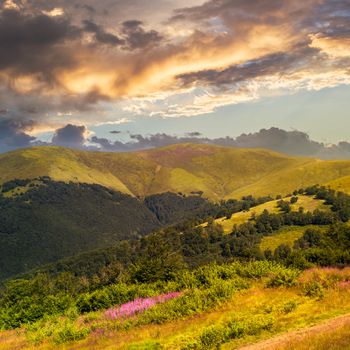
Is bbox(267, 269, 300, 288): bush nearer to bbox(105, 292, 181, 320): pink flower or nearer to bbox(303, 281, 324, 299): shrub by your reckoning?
bbox(303, 281, 324, 299): shrub

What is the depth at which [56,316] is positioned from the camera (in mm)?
36469

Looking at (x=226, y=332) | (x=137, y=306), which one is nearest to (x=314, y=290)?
(x=226, y=332)

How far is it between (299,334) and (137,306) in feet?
50.9

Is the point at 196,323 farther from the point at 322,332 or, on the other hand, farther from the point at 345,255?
the point at 345,255

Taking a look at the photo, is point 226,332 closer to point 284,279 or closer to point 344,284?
point 344,284

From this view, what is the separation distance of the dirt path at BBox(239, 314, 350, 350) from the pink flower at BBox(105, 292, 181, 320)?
13.5 m

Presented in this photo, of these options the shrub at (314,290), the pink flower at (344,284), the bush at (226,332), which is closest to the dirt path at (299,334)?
the bush at (226,332)

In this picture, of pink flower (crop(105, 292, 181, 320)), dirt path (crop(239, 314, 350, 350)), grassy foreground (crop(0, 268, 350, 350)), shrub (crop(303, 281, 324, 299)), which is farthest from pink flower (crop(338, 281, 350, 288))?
pink flower (crop(105, 292, 181, 320))

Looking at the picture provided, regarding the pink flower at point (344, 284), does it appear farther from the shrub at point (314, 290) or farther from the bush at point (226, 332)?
the bush at point (226, 332)

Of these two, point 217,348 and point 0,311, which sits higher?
point 217,348

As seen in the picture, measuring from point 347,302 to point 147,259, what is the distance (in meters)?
24.9

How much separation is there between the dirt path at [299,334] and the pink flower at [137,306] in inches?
530

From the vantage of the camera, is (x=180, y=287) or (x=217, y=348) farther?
(x=180, y=287)

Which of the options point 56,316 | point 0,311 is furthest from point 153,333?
point 0,311
